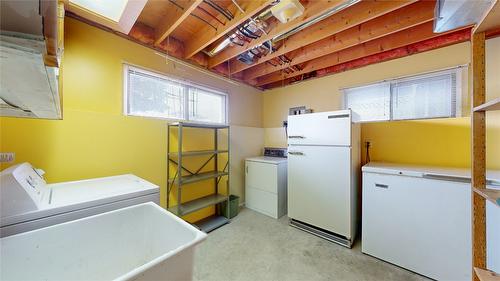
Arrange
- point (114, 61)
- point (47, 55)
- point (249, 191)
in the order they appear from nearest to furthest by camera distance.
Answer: point (47, 55) → point (114, 61) → point (249, 191)

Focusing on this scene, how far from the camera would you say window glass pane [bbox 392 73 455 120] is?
200 cm

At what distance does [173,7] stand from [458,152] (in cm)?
342

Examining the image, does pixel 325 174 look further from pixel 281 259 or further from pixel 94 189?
pixel 94 189

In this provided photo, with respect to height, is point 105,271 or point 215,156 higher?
point 215,156

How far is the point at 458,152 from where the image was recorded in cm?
192

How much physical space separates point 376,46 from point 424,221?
203 centimetres

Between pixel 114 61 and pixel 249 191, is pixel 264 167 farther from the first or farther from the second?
pixel 114 61

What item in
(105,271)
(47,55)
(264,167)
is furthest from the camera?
(264,167)

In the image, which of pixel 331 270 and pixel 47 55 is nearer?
pixel 47 55

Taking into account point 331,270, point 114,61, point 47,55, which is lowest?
point 331,270

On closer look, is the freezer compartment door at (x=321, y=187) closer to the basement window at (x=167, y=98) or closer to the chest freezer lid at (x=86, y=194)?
the basement window at (x=167, y=98)

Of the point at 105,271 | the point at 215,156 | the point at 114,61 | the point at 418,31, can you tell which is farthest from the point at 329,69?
the point at 105,271

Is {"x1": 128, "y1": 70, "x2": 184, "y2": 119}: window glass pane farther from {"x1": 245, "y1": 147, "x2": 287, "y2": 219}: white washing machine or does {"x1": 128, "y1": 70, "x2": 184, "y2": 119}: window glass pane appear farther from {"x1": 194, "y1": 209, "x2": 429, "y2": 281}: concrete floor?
{"x1": 194, "y1": 209, "x2": 429, "y2": 281}: concrete floor

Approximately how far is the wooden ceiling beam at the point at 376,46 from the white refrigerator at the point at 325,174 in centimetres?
100
